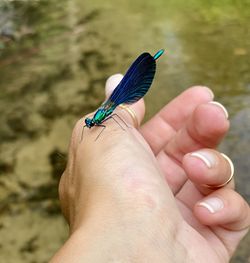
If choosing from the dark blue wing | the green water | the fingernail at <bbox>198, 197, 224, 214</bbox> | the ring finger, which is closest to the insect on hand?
the dark blue wing

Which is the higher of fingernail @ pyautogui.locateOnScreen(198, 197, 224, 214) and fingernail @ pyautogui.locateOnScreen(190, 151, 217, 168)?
fingernail @ pyautogui.locateOnScreen(190, 151, 217, 168)

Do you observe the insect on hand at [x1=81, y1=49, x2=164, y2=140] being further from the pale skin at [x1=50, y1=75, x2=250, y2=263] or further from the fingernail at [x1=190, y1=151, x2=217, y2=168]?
the fingernail at [x1=190, y1=151, x2=217, y2=168]

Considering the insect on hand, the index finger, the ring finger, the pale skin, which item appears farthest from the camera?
the index finger

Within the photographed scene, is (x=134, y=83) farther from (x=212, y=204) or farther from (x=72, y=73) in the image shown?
(x=72, y=73)

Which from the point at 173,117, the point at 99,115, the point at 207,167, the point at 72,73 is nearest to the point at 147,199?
the point at 207,167

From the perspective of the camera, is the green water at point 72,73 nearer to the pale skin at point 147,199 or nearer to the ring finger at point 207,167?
the pale skin at point 147,199

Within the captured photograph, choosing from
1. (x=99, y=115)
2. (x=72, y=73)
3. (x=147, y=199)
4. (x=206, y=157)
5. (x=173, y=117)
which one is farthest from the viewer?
(x=72, y=73)

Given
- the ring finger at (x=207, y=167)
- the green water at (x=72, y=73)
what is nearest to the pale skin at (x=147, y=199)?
the ring finger at (x=207, y=167)
